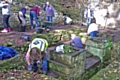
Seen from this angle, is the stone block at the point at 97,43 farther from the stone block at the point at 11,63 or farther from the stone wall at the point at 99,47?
the stone block at the point at 11,63

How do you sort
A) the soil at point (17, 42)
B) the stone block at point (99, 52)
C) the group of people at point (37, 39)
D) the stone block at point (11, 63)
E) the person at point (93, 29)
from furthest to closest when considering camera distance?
the person at point (93, 29) < the stone block at point (99, 52) < the group of people at point (37, 39) < the stone block at point (11, 63) < the soil at point (17, 42)

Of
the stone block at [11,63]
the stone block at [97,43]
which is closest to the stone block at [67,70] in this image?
the stone block at [11,63]

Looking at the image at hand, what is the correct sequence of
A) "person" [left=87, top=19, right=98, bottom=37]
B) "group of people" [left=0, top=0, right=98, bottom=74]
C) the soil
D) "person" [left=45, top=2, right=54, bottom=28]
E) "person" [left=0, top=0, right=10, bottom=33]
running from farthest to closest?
"person" [left=45, top=2, right=54, bottom=28], "person" [left=0, top=0, right=10, bottom=33], "person" [left=87, top=19, right=98, bottom=37], "group of people" [left=0, top=0, right=98, bottom=74], the soil

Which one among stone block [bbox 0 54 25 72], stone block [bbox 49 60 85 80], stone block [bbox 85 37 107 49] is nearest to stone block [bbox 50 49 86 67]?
stone block [bbox 49 60 85 80]

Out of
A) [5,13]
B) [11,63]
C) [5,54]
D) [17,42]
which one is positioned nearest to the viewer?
[11,63]

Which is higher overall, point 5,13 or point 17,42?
point 5,13

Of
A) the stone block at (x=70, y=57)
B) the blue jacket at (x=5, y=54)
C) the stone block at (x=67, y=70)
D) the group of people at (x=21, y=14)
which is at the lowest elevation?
the stone block at (x=67, y=70)

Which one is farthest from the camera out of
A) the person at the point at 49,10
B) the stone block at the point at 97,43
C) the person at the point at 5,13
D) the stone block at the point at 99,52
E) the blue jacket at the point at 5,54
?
the person at the point at 49,10

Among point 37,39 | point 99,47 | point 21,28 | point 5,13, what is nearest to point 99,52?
point 99,47

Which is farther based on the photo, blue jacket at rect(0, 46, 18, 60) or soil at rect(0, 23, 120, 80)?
blue jacket at rect(0, 46, 18, 60)

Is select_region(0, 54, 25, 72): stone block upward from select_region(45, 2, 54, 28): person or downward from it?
downward

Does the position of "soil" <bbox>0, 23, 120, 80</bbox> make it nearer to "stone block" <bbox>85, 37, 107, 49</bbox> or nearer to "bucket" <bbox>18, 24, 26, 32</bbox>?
"bucket" <bbox>18, 24, 26, 32</bbox>

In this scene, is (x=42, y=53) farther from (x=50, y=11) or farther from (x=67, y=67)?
(x=50, y=11)

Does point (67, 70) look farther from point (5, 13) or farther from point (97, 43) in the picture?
point (5, 13)
